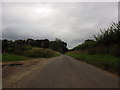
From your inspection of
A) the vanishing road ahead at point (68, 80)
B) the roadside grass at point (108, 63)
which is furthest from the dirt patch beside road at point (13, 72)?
the roadside grass at point (108, 63)

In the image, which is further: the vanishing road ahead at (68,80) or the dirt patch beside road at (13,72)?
the dirt patch beside road at (13,72)

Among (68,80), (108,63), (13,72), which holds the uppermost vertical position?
(108,63)

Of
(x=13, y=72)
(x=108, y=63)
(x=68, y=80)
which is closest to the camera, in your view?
(x=68, y=80)

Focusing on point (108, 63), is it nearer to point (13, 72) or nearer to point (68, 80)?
point (68, 80)

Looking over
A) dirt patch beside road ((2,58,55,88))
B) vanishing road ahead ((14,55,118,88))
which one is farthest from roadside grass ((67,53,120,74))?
dirt patch beside road ((2,58,55,88))

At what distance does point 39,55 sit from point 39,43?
297 ft

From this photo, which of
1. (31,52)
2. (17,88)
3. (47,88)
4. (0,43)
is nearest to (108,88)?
(47,88)

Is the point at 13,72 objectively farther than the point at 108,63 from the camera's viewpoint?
No

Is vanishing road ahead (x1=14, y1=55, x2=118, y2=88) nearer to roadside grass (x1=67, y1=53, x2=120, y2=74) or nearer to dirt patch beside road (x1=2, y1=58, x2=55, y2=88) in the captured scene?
dirt patch beside road (x1=2, y1=58, x2=55, y2=88)

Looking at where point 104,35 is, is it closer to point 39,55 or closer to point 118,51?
point 118,51

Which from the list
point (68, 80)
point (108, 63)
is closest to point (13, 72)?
point (68, 80)

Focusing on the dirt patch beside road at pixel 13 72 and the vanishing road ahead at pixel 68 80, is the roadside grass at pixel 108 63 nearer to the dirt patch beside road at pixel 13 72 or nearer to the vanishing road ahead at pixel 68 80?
the vanishing road ahead at pixel 68 80

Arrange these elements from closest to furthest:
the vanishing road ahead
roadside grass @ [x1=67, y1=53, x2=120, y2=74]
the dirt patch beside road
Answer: the vanishing road ahead, the dirt patch beside road, roadside grass @ [x1=67, y1=53, x2=120, y2=74]

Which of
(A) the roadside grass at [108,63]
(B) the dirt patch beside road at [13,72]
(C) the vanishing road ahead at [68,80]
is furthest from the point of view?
(A) the roadside grass at [108,63]
